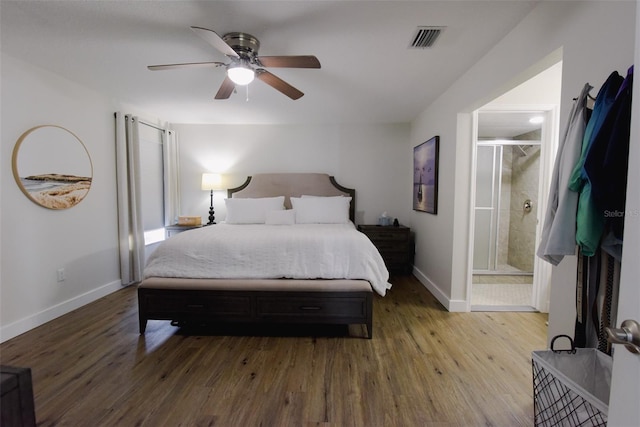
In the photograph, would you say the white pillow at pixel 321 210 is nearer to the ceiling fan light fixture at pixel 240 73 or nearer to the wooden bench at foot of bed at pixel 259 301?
the wooden bench at foot of bed at pixel 259 301

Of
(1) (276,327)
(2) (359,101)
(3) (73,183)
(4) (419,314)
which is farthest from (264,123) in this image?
(4) (419,314)

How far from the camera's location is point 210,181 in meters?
4.16

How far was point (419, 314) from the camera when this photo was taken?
271 cm

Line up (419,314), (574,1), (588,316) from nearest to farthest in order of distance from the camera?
(588,316)
(574,1)
(419,314)

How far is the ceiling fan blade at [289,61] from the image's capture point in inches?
72.0

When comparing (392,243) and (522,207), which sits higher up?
(522,207)

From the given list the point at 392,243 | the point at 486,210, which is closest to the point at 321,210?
the point at 392,243

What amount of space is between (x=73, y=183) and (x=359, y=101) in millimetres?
3183

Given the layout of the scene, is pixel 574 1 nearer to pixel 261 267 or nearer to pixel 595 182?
pixel 595 182

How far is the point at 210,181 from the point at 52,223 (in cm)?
189

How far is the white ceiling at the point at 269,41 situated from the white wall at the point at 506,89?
17 centimetres

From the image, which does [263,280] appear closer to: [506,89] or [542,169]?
[506,89]

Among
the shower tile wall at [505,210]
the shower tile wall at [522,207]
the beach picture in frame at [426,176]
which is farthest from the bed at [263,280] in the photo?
the shower tile wall at [505,210]

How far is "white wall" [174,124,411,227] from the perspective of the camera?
172 inches
